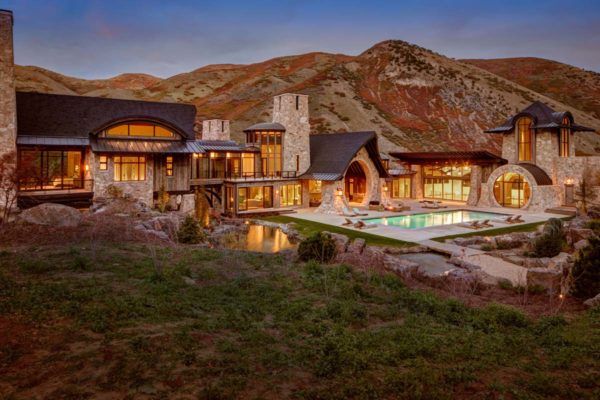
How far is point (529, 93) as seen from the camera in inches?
3376

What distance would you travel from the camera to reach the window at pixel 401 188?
40969 millimetres

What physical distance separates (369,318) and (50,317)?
5791mm

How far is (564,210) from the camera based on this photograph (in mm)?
29422

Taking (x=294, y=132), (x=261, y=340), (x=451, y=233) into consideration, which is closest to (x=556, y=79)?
(x=294, y=132)

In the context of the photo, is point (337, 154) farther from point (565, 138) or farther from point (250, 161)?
point (565, 138)

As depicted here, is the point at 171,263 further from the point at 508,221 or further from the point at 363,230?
the point at 508,221

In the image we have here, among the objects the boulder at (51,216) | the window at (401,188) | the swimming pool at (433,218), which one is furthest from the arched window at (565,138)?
the boulder at (51,216)

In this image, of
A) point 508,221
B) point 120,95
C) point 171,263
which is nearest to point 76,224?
point 171,263

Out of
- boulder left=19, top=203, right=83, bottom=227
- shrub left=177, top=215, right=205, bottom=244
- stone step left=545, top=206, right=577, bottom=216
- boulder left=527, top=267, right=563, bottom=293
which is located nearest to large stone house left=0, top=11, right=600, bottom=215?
stone step left=545, top=206, right=577, bottom=216

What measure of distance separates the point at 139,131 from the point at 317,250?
16210 mm

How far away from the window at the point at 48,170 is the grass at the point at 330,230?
12.2 metres

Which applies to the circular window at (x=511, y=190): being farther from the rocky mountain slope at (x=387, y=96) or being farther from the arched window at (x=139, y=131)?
the arched window at (x=139, y=131)

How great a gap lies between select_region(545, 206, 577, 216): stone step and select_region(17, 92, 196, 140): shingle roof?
1050 inches

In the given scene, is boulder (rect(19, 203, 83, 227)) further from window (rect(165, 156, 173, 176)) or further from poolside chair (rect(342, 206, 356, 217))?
poolside chair (rect(342, 206, 356, 217))
